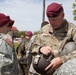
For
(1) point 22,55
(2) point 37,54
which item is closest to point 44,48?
(2) point 37,54

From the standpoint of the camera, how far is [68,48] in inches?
175

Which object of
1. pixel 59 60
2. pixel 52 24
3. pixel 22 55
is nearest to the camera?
pixel 59 60

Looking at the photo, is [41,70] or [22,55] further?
[22,55]

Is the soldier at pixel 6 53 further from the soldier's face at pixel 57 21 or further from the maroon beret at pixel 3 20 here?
the soldier's face at pixel 57 21

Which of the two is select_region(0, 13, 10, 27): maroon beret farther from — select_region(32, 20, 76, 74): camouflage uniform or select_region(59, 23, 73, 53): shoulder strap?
select_region(59, 23, 73, 53): shoulder strap

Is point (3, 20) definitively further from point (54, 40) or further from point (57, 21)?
point (57, 21)

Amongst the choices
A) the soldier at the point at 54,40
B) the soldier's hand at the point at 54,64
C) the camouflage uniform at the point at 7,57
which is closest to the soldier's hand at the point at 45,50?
the soldier at the point at 54,40

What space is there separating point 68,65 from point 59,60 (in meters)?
1.08

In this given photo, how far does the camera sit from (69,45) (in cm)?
446

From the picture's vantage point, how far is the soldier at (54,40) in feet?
14.3

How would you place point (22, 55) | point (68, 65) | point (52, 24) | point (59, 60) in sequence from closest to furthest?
point (68, 65) < point (59, 60) < point (52, 24) < point (22, 55)

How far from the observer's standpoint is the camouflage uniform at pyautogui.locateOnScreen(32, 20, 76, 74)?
4.62 meters

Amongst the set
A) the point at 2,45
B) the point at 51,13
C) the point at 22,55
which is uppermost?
the point at 51,13

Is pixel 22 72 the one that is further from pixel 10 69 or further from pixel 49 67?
pixel 49 67
